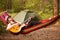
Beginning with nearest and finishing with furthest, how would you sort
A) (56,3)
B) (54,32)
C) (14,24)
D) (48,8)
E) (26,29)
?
(26,29) → (14,24) → (54,32) → (56,3) → (48,8)

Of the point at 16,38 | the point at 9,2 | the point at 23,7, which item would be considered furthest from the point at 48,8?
the point at 16,38

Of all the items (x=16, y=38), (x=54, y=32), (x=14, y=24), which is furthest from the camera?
(x=54, y=32)

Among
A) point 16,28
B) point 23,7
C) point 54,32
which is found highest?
point 16,28

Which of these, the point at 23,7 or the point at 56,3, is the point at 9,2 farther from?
the point at 56,3

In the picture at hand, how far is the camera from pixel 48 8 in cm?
993

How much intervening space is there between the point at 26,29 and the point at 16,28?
9.3 inches

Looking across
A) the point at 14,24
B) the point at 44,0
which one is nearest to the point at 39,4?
the point at 44,0

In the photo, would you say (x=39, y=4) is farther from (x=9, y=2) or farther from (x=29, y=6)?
(x=9, y=2)

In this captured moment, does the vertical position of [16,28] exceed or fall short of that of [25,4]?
it exceeds it

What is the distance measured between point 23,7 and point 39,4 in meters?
0.89

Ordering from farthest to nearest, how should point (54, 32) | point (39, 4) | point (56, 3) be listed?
point (39, 4), point (56, 3), point (54, 32)

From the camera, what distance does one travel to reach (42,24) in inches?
148

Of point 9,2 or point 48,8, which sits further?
point 9,2

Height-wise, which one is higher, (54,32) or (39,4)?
(54,32)
